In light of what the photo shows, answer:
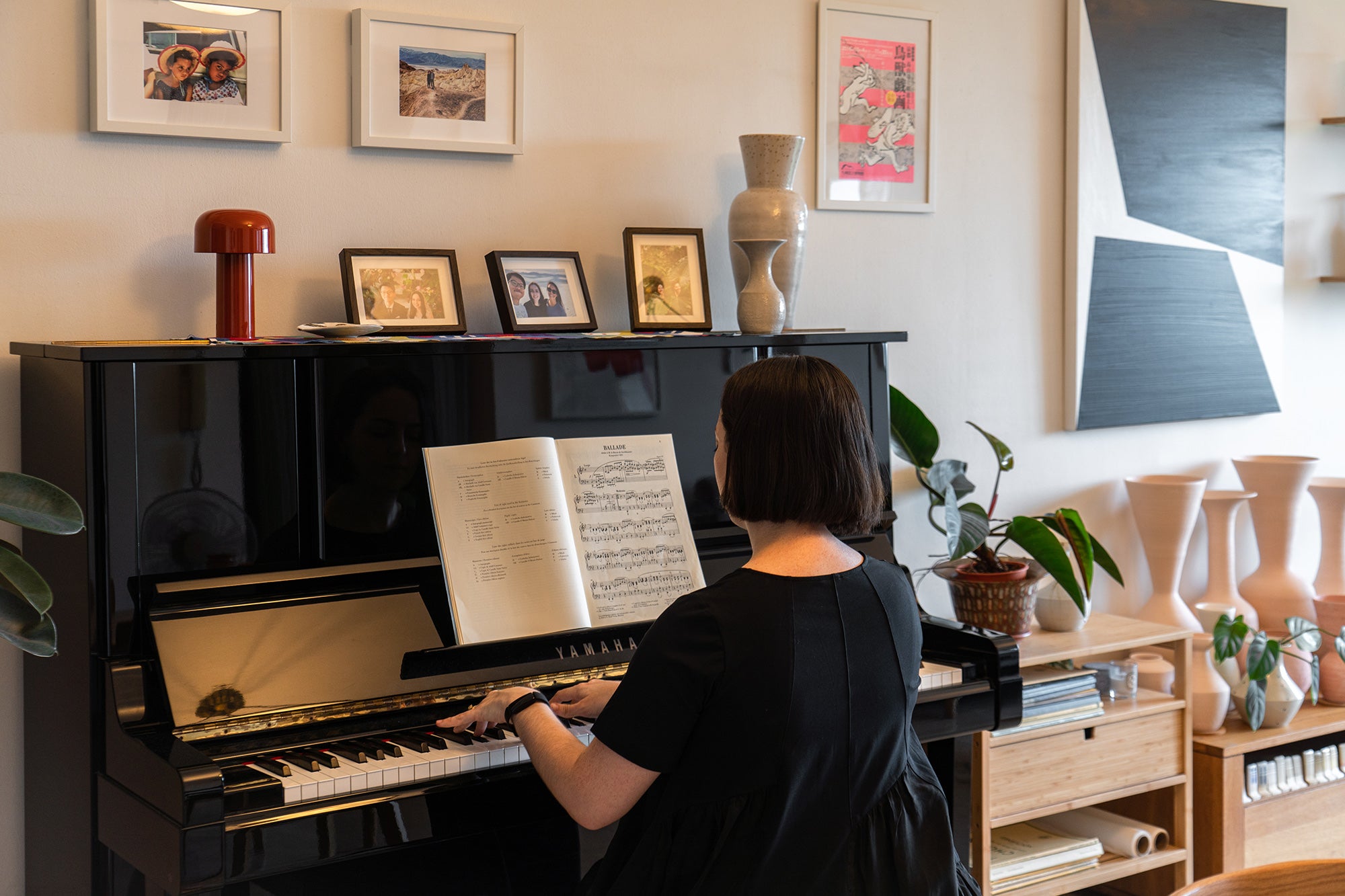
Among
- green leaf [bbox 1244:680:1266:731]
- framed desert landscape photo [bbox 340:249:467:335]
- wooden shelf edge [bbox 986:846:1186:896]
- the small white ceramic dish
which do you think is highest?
framed desert landscape photo [bbox 340:249:467:335]

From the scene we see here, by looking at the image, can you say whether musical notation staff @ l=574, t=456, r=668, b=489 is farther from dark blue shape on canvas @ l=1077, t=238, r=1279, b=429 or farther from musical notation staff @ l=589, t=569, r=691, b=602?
dark blue shape on canvas @ l=1077, t=238, r=1279, b=429

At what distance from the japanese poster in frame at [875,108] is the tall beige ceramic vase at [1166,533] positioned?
3.30 ft

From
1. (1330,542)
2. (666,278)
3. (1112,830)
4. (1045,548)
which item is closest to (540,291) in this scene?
(666,278)

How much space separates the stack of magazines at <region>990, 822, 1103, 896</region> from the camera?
2.89 meters

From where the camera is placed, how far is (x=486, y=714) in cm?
182

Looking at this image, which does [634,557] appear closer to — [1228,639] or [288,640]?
[288,640]

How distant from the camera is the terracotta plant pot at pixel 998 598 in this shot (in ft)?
9.68

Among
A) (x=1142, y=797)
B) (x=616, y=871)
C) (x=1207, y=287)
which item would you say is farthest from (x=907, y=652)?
(x=1207, y=287)

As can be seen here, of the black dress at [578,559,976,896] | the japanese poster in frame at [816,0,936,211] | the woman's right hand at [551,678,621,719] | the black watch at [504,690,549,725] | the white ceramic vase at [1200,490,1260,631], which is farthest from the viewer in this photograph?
the white ceramic vase at [1200,490,1260,631]

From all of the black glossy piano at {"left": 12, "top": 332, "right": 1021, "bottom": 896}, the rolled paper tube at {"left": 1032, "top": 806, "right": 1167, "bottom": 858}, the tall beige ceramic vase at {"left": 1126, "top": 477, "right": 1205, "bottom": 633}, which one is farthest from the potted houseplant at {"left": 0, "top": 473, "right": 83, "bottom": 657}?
the tall beige ceramic vase at {"left": 1126, "top": 477, "right": 1205, "bottom": 633}

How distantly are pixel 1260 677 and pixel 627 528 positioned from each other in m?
1.93

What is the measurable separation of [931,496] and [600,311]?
3.06 ft

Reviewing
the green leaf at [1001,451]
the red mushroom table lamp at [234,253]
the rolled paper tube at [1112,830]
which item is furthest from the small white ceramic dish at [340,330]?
the rolled paper tube at [1112,830]

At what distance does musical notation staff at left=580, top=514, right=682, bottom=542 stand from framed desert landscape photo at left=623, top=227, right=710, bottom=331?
1.81ft
